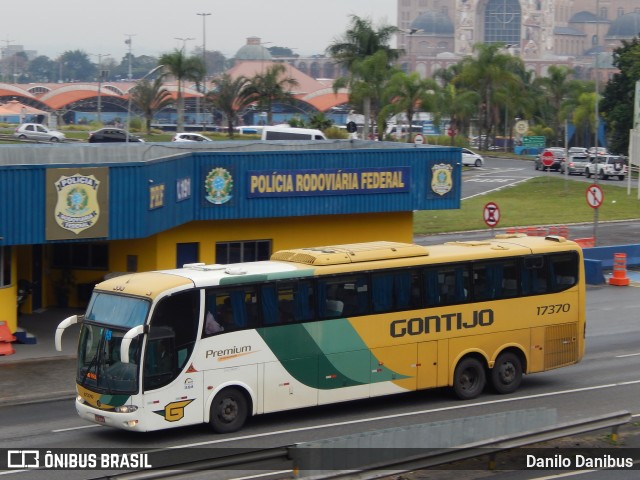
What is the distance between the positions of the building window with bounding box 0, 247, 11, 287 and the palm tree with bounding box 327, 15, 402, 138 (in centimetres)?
6114

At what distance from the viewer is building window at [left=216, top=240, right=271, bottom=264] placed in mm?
30156

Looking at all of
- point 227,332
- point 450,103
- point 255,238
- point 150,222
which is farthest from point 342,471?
point 450,103

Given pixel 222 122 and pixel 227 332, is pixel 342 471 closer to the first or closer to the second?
pixel 227 332

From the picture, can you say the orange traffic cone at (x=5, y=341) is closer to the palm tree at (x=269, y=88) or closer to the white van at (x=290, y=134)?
the white van at (x=290, y=134)

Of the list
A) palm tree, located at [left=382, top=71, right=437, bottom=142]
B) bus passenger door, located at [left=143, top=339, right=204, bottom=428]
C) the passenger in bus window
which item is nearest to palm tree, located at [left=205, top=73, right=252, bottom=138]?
palm tree, located at [left=382, top=71, right=437, bottom=142]

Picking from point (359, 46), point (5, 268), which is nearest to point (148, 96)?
point (359, 46)

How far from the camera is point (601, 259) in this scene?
39.5 metres

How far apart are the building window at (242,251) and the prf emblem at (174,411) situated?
42.6 ft

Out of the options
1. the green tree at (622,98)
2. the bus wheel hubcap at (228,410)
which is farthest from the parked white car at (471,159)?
the bus wheel hubcap at (228,410)

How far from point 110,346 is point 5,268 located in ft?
30.6

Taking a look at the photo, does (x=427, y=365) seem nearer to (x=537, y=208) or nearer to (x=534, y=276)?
(x=534, y=276)

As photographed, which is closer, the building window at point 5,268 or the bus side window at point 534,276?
the bus side window at point 534,276

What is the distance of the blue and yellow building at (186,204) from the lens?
24297 millimetres

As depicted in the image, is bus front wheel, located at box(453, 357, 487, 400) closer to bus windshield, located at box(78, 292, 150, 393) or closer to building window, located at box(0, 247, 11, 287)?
bus windshield, located at box(78, 292, 150, 393)
